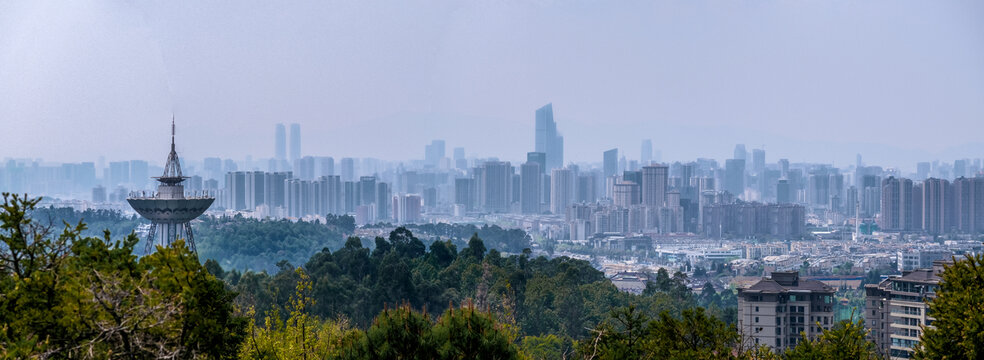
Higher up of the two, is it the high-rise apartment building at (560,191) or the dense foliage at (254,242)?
the high-rise apartment building at (560,191)

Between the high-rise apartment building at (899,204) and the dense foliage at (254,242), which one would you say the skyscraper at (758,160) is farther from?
the dense foliage at (254,242)

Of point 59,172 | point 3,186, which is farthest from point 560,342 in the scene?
point 59,172

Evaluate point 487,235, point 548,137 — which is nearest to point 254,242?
point 487,235

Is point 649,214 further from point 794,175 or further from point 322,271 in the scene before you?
point 322,271

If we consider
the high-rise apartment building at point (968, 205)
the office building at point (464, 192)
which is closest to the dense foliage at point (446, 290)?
the high-rise apartment building at point (968, 205)

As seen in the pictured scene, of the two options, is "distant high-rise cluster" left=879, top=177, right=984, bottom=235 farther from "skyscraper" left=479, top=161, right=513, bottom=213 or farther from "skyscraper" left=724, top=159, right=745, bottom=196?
"skyscraper" left=479, top=161, right=513, bottom=213
